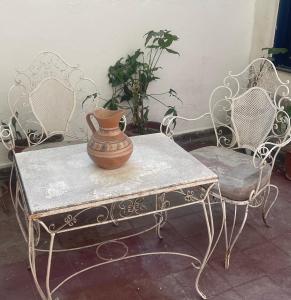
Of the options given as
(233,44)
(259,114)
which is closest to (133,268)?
(259,114)

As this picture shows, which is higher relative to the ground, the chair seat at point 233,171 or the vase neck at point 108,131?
the vase neck at point 108,131

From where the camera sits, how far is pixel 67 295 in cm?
193

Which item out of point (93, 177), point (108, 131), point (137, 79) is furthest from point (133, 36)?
point (93, 177)

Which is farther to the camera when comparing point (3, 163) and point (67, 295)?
point (3, 163)

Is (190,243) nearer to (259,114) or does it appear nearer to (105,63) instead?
(259,114)

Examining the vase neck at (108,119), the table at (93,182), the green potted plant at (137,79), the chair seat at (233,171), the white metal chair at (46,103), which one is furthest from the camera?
the green potted plant at (137,79)

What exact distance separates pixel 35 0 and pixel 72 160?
1.49 meters

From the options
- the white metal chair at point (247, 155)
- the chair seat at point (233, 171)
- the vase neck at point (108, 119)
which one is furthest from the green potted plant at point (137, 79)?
the vase neck at point (108, 119)

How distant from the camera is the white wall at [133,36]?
280 cm

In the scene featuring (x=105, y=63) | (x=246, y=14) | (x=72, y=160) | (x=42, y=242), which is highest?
(x=246, y=14)

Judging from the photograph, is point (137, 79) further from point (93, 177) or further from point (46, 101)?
point (93, 177)

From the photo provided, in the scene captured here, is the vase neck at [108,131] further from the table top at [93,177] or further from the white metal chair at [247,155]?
the white metal chair at [247,155]

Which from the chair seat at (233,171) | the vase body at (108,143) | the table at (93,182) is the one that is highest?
the vase body at (108,143)

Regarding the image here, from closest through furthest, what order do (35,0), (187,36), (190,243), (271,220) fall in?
(190,243), (271,220), (35,0), (187,36)
